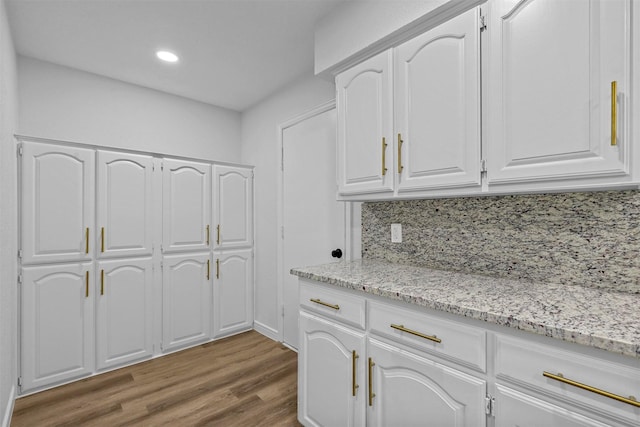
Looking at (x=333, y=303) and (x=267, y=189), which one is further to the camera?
(x=267, y=189)

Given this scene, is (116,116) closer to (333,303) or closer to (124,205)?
(124,205)

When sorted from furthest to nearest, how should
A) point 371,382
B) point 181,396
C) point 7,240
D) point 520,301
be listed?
point 181,396, point 7,240, point 371,382, point 520,301

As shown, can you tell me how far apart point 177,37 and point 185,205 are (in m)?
1.42

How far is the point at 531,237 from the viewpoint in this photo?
4.76ft

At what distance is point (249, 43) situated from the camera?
2.29 meters

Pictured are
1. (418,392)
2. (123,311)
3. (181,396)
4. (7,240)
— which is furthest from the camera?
(123,311)

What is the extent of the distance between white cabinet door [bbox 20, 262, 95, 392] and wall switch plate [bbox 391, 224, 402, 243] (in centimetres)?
234

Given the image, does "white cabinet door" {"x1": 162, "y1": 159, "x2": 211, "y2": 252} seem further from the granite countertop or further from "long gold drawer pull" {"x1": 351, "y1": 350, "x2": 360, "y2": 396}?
"long gold drawer pull" {"x1": 351, "y1": 350, "x2": 360, "y2": 396}

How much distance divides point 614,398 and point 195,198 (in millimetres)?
3022

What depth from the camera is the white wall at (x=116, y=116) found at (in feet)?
8.18

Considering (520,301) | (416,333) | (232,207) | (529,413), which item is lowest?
(529,413)

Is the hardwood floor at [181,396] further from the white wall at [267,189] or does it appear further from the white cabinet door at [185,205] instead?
the white cabinet door at [185,205]

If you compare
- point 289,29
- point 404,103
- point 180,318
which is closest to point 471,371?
point 404,103

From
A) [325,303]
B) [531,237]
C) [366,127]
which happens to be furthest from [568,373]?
[366,127]
